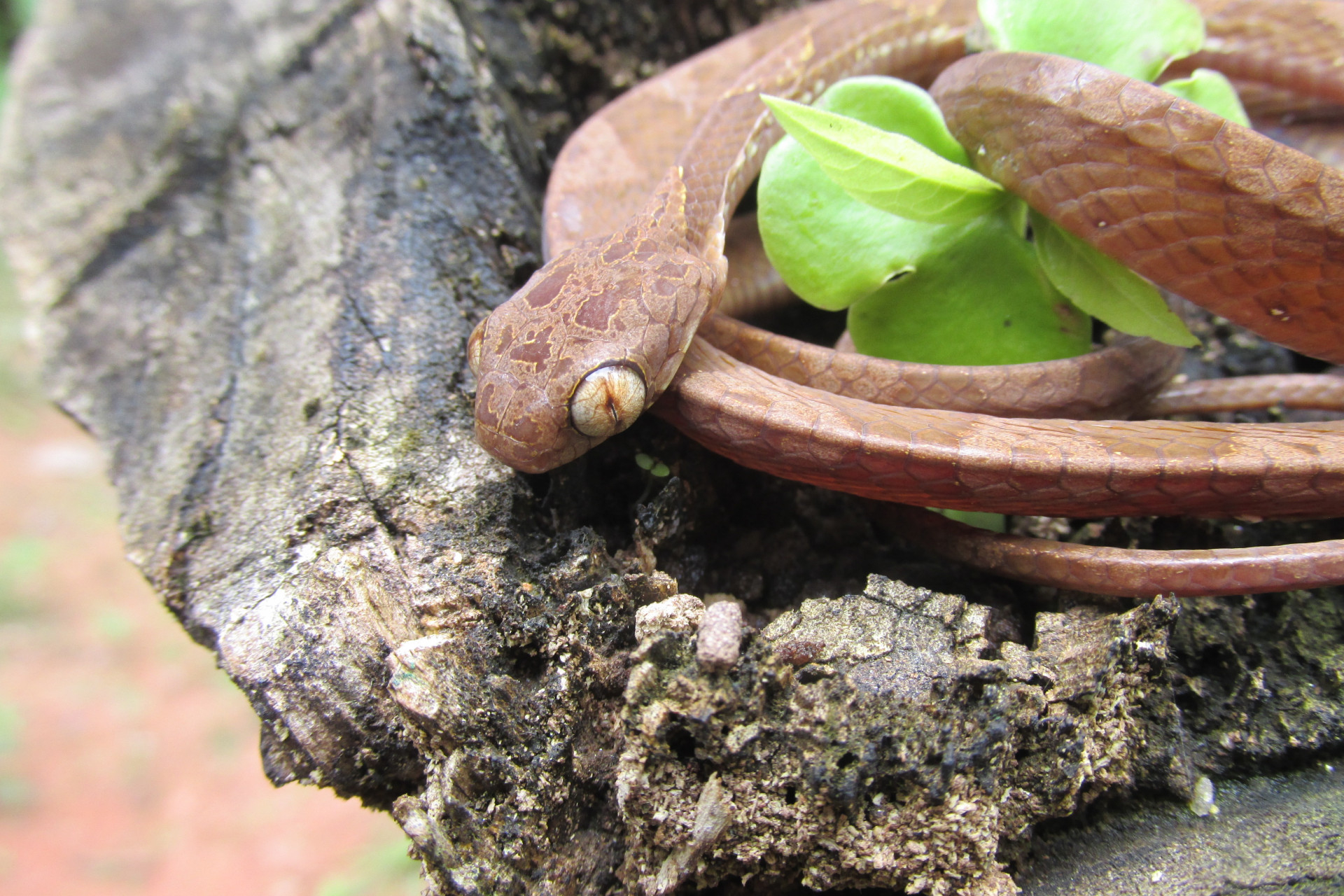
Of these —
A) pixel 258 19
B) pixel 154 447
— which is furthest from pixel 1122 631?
pixel 258 19

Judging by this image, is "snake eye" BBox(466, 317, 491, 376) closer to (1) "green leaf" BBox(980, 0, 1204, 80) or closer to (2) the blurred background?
(1) "green leaf" BBox(980, 0, 1204, 80)

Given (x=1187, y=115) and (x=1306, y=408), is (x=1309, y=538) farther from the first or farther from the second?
(x=1187, y=115)

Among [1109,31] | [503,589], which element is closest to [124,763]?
[503,589]

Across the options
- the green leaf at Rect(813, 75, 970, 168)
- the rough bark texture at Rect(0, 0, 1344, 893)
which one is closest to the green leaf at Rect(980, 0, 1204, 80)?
the green leaf at Rect(813, 75, 970, 168)

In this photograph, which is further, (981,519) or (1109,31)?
(1109,31)

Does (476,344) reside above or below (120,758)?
above

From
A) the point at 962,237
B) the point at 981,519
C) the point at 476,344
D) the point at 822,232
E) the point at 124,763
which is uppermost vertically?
the point at 476,344

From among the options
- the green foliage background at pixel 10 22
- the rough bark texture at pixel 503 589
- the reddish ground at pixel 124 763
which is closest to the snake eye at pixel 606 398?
the rough bark texture at pixel 503 589

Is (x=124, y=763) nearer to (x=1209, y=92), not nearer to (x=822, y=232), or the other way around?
(x=822, y=232)
